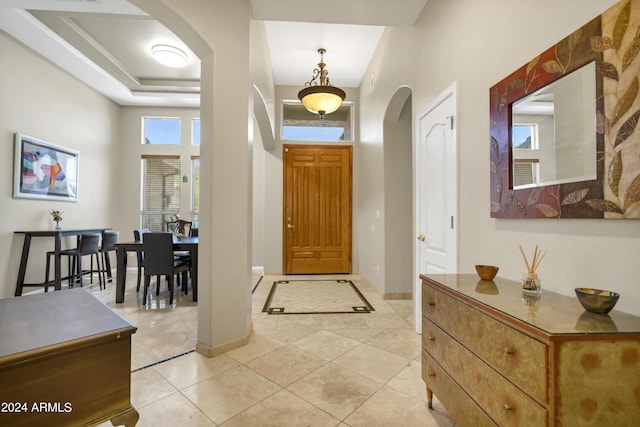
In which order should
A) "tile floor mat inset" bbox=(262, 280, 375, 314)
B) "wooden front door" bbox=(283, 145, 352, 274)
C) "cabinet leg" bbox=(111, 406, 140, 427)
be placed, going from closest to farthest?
1. "cabinet leg" bbox=(111, 406, 140, 427)
2. "tile floor mat inset" bbox=(262, 280, 375, 314)
3. "wooden front door" bbox=(283, 145, 352, 274)

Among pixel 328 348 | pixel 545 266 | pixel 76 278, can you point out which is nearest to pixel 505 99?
pixel 545 266

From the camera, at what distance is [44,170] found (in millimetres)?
4539

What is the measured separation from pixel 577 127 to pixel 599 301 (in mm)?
745

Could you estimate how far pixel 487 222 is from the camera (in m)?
1.95

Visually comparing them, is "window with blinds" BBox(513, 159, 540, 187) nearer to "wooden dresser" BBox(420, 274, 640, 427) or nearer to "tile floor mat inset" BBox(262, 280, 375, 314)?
"wooden dresser" BBox(420, 274, 640, 427)

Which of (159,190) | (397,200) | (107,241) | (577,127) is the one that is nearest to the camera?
(577,127)

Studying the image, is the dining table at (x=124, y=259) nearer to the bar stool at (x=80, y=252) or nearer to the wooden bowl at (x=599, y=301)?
the bar stool at (x=80, y=252)

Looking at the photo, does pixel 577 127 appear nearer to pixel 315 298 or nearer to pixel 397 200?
pixel 397 200

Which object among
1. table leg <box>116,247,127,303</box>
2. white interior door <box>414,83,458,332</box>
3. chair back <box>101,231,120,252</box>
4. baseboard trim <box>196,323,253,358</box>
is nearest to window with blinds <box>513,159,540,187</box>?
white interior door <box>414,83,458,332</box>

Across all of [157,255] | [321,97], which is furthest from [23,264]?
[321,97]

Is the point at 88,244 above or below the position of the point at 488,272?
below

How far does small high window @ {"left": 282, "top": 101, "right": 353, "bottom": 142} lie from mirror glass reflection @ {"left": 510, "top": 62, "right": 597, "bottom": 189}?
4652 mm

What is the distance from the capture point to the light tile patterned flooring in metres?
1.72

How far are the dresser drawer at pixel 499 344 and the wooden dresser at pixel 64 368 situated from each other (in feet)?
4.70
